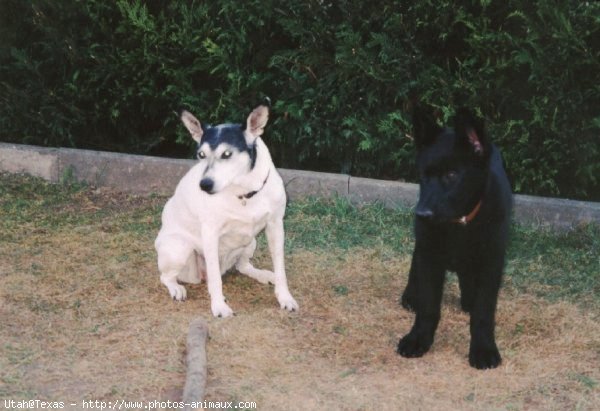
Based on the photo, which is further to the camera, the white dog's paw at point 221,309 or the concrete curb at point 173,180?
the concrete curb at point 173,180

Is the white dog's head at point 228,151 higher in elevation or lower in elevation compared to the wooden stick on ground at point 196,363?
higher

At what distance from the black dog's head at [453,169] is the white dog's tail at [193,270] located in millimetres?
1826

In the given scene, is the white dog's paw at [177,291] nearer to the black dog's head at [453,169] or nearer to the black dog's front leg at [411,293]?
the black dog's front leg at [411,293]

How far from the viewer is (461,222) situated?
4141 millimetres

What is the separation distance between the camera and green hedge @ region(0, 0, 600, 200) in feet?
21.6

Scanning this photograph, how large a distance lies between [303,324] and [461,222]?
3.93ft

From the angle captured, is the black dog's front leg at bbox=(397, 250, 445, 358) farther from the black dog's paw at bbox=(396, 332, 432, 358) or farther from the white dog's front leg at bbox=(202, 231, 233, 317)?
the white dog's front leg at bbox=(202, 231, 233, 317)

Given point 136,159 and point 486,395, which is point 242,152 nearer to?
point 486,395

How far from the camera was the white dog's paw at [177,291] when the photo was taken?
205 inches

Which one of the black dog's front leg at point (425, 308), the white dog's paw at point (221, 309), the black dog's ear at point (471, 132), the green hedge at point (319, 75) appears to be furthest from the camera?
the green hedge at point (319, 75)

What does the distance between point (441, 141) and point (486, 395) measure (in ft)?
4.00

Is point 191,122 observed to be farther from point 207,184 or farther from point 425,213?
point 425,213

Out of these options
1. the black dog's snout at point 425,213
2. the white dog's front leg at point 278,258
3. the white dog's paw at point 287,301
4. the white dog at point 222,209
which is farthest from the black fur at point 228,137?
the black dog's snout at point 425,213

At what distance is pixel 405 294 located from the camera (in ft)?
16.4
